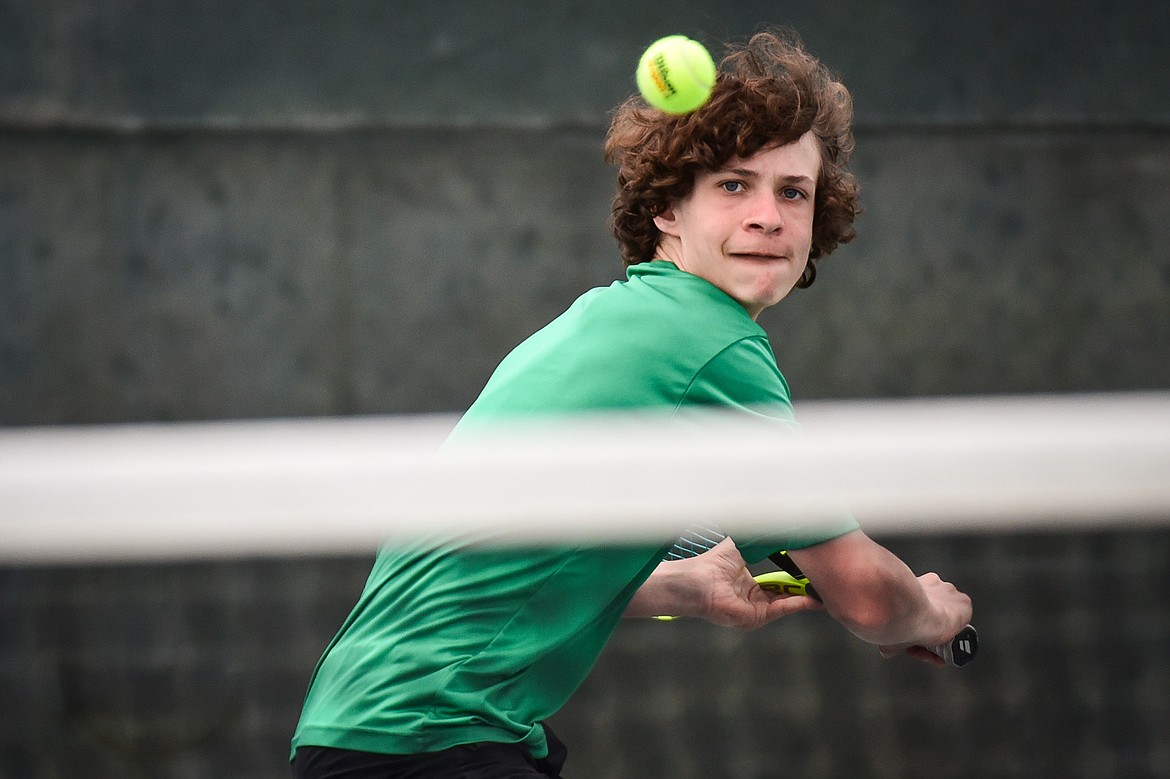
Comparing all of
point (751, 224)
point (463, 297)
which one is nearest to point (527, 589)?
point (751, 224)

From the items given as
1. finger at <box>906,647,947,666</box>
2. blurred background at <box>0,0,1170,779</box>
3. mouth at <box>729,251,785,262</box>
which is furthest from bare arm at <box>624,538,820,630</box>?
blurred background at <box>0,0,1170,779</box>

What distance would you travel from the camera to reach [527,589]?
1.52 meters

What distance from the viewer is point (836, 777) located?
4543 mm

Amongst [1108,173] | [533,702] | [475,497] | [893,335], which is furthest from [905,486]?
[1108,173]

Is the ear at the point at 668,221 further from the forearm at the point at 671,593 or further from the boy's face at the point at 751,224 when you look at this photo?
the forearm at the point at 671,593

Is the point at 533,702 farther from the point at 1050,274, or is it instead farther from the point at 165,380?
the point at 1050,274

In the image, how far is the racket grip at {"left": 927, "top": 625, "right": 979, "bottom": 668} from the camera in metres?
1.82

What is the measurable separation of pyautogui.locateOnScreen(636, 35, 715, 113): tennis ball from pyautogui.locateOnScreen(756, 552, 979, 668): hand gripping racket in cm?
63

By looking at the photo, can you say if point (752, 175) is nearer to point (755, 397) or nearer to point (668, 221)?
point (668, 221)

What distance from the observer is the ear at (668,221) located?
186cm

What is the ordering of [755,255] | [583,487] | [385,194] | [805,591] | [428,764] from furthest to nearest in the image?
1. [385,194]
2. [805,591]
3. [755,255]
4. [428,764]
5. [583,487]

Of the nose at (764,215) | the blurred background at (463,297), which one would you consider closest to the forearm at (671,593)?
the nose at (764,215)

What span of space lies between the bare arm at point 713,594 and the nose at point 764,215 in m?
0.46

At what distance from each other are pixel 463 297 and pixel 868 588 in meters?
3.10
